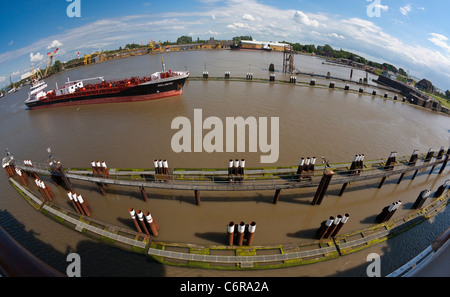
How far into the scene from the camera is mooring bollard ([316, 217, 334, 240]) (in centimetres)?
1277

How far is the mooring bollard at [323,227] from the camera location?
1277 cm

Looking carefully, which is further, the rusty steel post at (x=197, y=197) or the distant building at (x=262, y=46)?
the distant building at (x=262, y=46)

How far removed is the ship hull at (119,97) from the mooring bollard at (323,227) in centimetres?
3350

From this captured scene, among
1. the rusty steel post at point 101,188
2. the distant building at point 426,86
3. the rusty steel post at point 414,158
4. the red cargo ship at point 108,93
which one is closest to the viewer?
the rusty steel post at point 101,188

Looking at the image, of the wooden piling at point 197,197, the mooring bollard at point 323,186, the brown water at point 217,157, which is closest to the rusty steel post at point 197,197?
the wooden piling at point 197,197

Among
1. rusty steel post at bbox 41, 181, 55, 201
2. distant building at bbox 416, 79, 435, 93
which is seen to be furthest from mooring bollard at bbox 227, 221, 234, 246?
distant building at bbox 416, 79, 435, 93

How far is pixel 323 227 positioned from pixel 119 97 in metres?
38.5

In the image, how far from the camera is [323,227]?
13.3 meters

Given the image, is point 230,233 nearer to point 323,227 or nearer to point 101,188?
point 323,227

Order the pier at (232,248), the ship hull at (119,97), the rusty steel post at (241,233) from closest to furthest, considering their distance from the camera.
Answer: the rusty steel post at (241,233), the pier at (232,248), the ship hull at (119,97)

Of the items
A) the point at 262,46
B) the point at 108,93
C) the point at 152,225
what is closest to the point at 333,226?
the point at 152,225

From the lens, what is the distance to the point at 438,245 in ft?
16.8

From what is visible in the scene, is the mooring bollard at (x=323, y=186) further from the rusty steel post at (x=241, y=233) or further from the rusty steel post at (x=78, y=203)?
the rusty steel post at (x=78, y=203)
